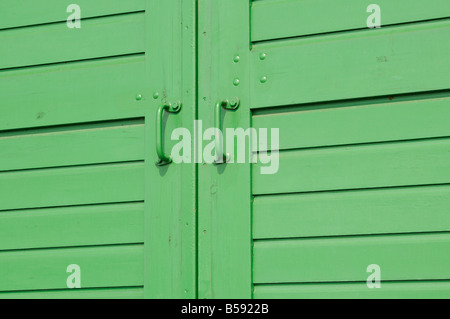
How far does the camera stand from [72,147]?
270 cm

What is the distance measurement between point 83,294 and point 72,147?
24.6 inches

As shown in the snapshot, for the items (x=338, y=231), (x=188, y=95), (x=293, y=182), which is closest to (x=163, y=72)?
(x=188, y=95)

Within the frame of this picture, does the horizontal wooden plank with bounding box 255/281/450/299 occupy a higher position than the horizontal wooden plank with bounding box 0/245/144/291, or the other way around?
the horizontal wooden plank with bounding box 0/245/144/291

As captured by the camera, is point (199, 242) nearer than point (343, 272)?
No

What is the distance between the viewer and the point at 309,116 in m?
2.44

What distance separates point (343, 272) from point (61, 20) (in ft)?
5.39

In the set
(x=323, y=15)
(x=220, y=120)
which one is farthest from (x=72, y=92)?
(x=323, y=15)

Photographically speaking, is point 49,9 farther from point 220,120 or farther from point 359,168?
point 359,168

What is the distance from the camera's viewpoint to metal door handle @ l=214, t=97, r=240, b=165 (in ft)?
8.08

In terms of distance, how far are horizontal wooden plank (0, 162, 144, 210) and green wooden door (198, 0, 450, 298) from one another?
33 centimetres

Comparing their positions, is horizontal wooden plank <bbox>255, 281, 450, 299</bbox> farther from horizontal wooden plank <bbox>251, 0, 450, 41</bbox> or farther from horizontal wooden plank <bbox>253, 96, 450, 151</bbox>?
horizontal wooden plank <bbox>251, 0, 450, 41</bbox>

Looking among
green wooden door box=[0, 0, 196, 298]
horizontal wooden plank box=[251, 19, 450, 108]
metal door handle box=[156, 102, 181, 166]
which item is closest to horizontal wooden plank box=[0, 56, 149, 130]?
green wooden door box=[0, 0, 196, 298]
